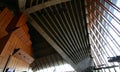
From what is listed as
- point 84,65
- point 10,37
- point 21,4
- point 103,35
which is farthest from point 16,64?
point 103,35

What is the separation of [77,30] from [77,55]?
2.68 metres

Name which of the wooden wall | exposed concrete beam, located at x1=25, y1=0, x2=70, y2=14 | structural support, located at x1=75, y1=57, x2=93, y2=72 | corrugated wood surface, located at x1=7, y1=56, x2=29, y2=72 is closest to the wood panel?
the wooden wall

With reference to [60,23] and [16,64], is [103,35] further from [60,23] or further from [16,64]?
[16,64]

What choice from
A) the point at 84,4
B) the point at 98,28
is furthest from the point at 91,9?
the point at 98,28

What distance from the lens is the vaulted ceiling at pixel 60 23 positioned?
7082 millimetres

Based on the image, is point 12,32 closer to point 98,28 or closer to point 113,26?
point 113,26

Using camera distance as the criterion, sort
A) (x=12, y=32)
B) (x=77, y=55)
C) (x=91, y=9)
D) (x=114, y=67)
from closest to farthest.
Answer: (x=12, y=32)
(x=91, y=9)
(x=77, y=55)
(x=114, y=67)

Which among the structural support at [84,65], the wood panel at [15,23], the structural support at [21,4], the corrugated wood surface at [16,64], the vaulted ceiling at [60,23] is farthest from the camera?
the structural support at [84,65]

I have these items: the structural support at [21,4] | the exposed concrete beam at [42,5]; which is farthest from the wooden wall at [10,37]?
the exposed concrete beam at [42,5]

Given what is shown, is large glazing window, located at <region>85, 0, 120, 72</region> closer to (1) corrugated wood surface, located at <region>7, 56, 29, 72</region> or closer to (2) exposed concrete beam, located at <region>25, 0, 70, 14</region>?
(2) exposed concrete beam, located at <region>25, 0, 70, 14</region>

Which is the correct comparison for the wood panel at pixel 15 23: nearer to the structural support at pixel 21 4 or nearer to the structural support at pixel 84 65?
the structural support at pixel 21 4

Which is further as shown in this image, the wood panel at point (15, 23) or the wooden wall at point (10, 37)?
the wood panel at point (15, 23)

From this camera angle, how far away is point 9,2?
668cm

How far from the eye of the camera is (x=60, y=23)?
8.18 metres
